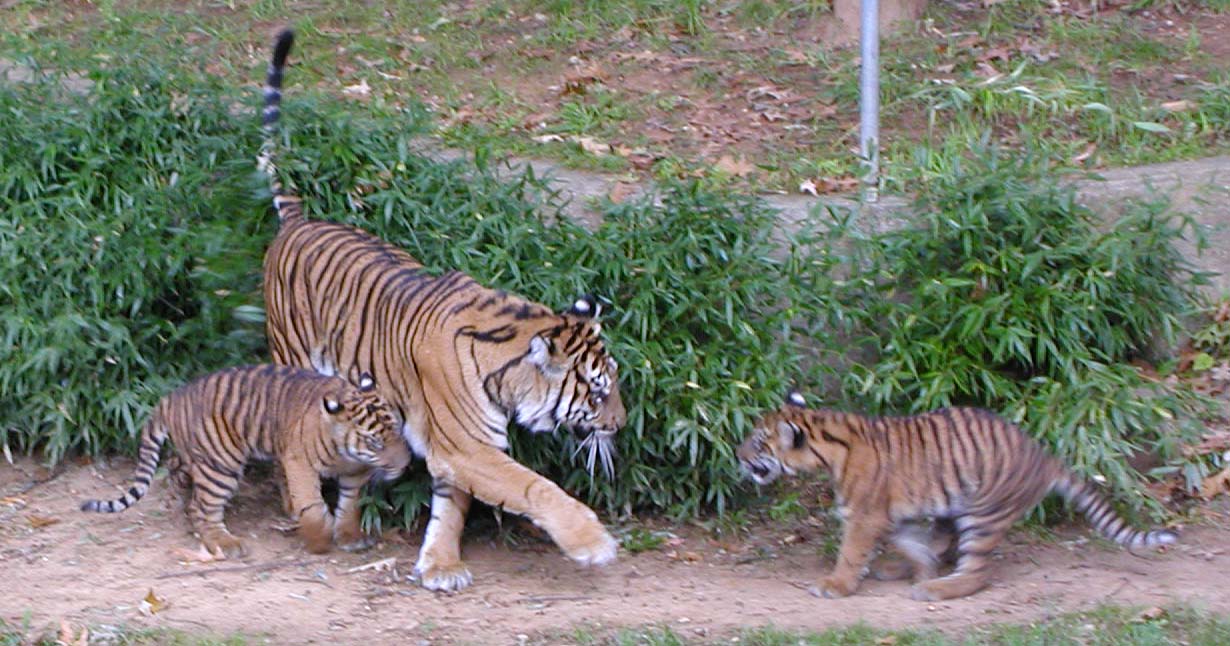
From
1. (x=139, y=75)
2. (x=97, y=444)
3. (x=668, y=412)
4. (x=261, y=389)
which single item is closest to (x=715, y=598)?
(x=668, y=412)

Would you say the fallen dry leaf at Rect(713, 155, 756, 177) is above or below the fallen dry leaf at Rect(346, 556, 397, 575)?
above

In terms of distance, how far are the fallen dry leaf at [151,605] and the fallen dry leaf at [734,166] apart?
11.0 feet

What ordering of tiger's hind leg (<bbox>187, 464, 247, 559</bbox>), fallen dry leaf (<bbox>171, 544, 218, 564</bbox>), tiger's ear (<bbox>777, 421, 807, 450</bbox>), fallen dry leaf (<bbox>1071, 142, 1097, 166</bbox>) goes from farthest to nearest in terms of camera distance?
1. fallen dry leaf (<bbox>1071, 142, 1097, 166</bbox>)
2. tiger's hind leg (<bbox>187, 464, 247, 559</bbox>)
3. fallen dry leaf (<bbox>171, 544, 218, 564</bbox>)
4. tiger's ear (<bbox>777, 421, 807, 450</bbox>)

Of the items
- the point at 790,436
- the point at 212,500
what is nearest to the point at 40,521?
the point at 212,500

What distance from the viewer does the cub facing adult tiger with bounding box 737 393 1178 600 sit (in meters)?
5.07

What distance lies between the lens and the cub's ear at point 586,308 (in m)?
5.34

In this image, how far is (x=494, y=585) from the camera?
5.30 m

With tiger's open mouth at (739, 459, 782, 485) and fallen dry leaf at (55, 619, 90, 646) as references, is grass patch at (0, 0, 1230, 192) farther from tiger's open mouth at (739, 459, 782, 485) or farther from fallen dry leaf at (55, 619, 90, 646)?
fallen dry leaf at (55, 619, 90, 646)

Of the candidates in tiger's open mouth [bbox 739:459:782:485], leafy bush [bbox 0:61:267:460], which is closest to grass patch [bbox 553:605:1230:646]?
tiger's open mouth [bbox 739:459:782:485]

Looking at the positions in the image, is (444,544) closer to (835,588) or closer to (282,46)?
(835,588)

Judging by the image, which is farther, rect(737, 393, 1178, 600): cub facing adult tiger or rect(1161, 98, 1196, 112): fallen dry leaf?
rect(1161, 98, 1196, 112): fallen dry leaf

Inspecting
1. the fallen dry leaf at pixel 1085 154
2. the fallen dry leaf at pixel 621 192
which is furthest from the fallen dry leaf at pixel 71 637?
the fallen dry leaf at pixel 1085 154

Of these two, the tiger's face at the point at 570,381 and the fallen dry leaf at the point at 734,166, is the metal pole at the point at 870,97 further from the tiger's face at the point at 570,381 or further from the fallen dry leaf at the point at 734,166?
the tiger's face at the point at 570,381

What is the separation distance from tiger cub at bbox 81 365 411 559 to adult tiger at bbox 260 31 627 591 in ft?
0.60
